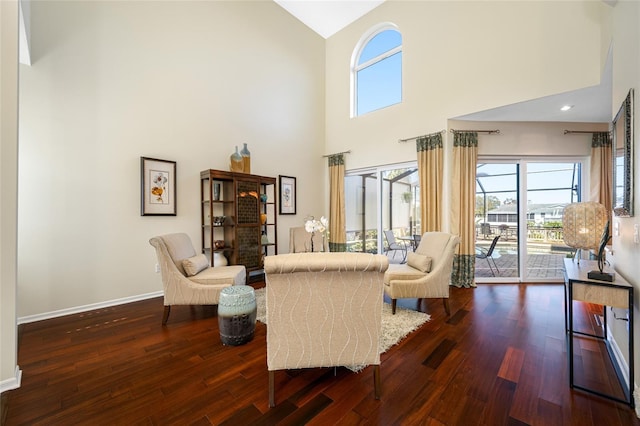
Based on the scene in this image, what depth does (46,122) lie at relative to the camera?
118 inches

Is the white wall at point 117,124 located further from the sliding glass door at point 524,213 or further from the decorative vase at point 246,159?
the sliding glass door at point 524,213

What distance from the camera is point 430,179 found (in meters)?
4.51

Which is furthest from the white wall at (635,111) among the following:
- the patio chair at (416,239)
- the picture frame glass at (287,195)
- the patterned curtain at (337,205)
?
the picture frame glass at (287,195)

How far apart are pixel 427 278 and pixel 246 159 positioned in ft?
10.9

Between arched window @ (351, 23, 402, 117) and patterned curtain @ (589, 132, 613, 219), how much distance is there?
3.08 metres

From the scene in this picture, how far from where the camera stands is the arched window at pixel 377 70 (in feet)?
17.2

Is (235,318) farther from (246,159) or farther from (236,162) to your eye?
(246,159)

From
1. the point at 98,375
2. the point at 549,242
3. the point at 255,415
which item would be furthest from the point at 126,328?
the point at 549,242

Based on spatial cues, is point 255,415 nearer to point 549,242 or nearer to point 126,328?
point 126,328

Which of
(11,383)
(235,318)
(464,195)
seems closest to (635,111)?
(464,195)

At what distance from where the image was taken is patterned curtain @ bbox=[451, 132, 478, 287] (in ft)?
14.0

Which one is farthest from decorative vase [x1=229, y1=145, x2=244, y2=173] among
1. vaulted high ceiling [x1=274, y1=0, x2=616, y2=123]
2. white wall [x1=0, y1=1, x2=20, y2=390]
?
vaulted high ceiling [x1=274, y1=0, x2=616, y2=123]

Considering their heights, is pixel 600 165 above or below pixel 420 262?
above

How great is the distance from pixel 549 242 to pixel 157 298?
6065 mm
